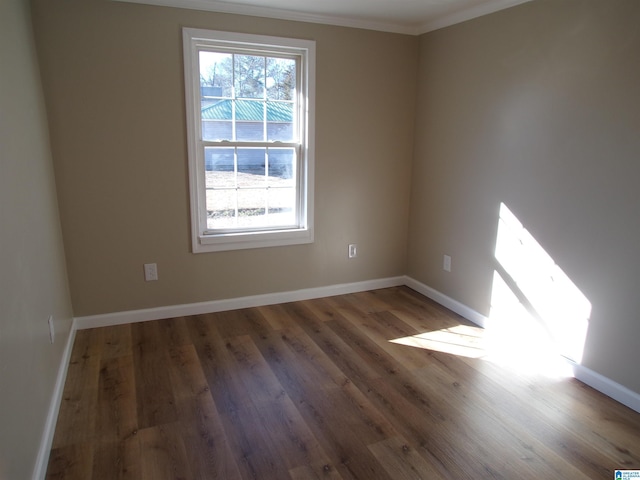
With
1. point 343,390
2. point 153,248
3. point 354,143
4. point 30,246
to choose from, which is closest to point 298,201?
point 354,143

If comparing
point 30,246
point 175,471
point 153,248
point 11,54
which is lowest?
point 175,471

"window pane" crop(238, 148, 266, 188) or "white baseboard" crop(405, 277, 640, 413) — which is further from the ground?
"window pane" crop(238, 148, 266, 188)

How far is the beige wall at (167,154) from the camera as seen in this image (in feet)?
8.98

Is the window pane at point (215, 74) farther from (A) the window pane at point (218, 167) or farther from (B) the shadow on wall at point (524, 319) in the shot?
(B) the shadow on wall at point (524, 319)

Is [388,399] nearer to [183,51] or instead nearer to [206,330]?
[206,330]

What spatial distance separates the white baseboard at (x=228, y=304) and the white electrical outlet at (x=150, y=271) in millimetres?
238

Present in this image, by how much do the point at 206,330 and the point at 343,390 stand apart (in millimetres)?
1184

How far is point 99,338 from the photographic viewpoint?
9.54 ft

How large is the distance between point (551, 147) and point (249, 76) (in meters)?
2.11

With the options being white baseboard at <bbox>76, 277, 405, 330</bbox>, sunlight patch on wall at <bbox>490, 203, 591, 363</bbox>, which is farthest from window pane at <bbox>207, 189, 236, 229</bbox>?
sunlight patch on wall at <bbox>490, 203, 591, 363</bbox>

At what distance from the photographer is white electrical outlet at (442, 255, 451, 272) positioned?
3502 mm

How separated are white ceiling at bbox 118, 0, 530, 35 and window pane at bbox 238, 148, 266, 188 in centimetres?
96

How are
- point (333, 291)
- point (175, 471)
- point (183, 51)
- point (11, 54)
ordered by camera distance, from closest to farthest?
point (175, 471) → point (11, 54) → point (183, 51) → point (333, 291)

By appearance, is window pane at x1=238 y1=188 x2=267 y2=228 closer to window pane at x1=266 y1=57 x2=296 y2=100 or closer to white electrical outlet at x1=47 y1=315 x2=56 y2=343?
window pane at x1=266 y1=57 x2=296 y2=100
